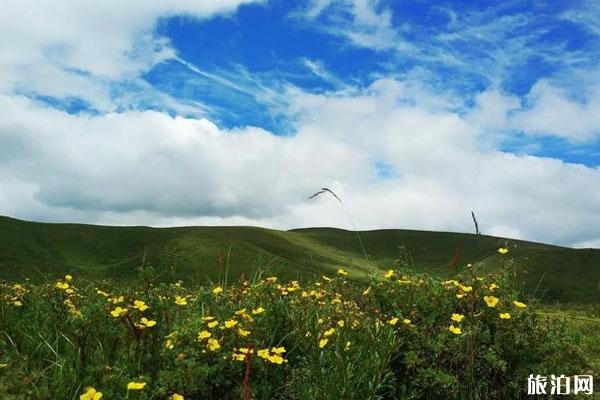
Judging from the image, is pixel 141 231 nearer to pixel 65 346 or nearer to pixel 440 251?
pixel 440 251

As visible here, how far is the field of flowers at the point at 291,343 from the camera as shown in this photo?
19.8ft

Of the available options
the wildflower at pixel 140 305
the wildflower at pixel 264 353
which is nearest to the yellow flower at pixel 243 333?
the wildflower at pixel 264 353

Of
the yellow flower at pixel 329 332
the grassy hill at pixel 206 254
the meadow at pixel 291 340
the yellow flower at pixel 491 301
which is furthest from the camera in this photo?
the grassy hill at pixel 206 254

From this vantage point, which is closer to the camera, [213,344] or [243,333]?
[213,344]

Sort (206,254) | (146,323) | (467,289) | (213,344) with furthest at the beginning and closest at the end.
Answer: (206,254)
(467,289)
(146,323)
(213,344)

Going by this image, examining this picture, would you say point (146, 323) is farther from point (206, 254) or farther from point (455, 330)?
point (206, 254)

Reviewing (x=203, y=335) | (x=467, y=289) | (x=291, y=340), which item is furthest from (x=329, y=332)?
(x=467, y=289)

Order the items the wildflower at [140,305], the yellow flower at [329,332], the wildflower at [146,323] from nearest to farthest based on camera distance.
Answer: the wildflower at [146,323] < the wildflower at [140,305] < the yellow flower at [329,332]

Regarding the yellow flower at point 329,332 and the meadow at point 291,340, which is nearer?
the meadow at point 291,340

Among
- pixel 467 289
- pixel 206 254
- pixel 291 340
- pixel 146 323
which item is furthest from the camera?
pixel 206 254

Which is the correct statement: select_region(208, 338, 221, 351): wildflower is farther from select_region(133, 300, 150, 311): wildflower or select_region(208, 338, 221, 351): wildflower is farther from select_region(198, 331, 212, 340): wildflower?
select_region(133, 300, 150, 311): wildflower

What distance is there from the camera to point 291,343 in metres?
7.39

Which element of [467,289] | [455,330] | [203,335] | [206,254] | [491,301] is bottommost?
[203,335]

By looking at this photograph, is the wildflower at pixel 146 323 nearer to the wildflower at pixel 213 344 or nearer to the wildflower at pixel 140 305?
the wildflower at pixel 140 305
